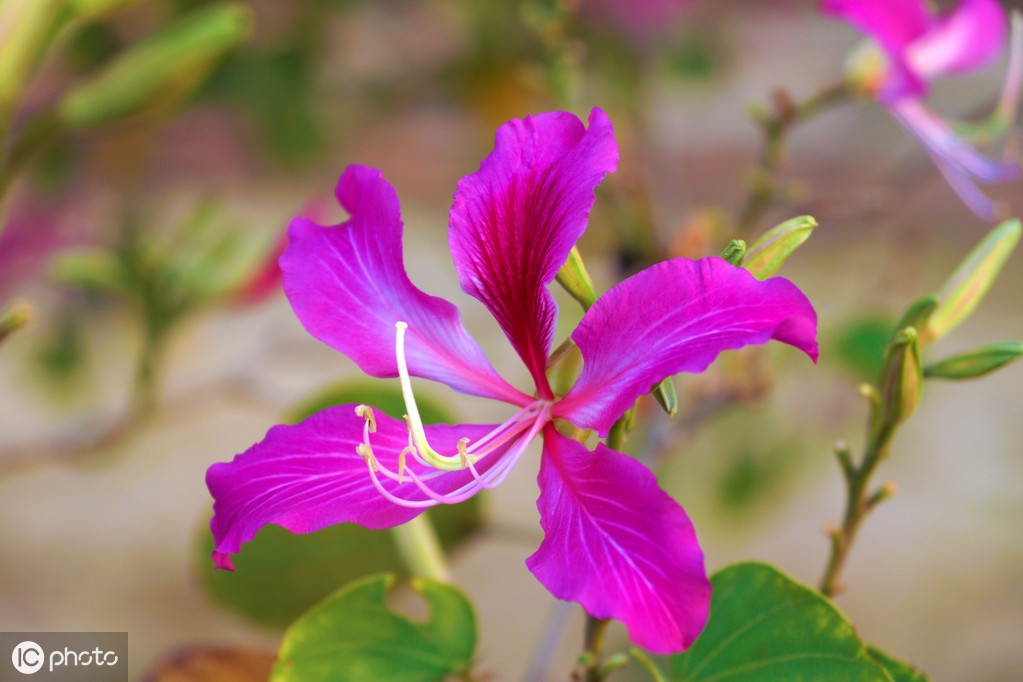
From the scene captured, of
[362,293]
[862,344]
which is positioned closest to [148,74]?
[362,293]

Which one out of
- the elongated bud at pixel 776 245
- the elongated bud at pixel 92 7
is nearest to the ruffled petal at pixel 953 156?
the elongated bud at pixel 776 245

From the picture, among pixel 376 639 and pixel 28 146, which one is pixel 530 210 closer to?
pixel 376 639

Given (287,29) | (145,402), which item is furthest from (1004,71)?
(145,402)

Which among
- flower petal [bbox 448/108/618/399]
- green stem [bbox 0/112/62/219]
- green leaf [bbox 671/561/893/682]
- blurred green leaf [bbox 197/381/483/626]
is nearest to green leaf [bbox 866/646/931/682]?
green leaf [bbox 671/561/893/682]

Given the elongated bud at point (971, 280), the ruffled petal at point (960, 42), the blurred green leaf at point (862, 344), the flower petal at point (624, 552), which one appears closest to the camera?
the flower petal at point (624, 552)

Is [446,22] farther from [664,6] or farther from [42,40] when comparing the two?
[42,40]

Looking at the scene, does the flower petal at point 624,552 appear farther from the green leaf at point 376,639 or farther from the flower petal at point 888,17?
the flower petal at point 888,17
